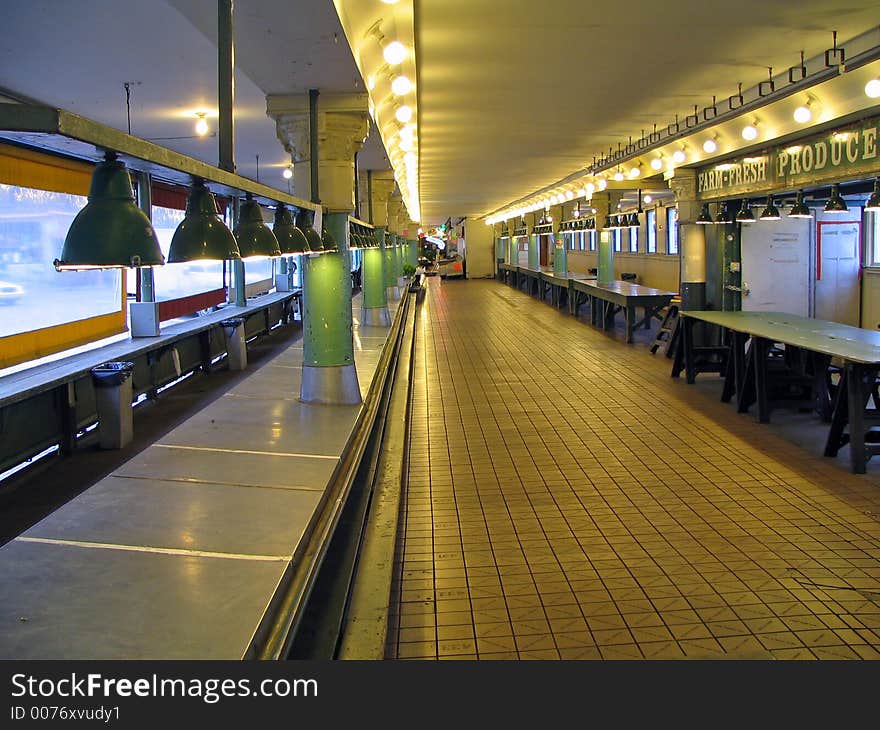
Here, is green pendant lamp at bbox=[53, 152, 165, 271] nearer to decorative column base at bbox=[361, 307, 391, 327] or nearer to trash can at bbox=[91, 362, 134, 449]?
trash can at bbox=[91, 362, 134, 449]

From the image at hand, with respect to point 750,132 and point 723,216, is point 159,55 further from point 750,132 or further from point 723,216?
point 723,216

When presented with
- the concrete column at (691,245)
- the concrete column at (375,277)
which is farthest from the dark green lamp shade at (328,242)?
the concrete column at (691,245)

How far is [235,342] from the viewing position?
43.8 feet

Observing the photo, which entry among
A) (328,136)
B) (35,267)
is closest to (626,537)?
(328,136)

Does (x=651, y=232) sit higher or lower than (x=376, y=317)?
higher

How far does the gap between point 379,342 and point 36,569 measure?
341 inches

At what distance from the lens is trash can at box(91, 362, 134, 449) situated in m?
7.81

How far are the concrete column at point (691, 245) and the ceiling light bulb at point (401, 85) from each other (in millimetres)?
7100

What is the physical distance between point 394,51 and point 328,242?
1.54m

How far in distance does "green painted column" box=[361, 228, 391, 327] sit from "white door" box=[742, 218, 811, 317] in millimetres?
5825

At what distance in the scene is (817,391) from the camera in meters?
8.76

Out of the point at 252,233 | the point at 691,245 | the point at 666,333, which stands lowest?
the point at 666,333

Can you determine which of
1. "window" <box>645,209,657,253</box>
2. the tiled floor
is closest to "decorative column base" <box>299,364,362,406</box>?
the tiled floor

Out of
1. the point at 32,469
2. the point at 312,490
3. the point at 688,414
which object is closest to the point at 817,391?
the point at 688,414
